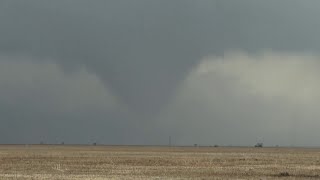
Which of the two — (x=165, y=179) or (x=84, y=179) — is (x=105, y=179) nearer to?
(x=84, y=179)

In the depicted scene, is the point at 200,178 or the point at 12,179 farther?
the point at 200,178

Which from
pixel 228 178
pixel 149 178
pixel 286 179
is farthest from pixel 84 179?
pixel 286 179

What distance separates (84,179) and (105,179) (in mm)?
1635

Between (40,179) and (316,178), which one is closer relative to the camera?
(40,179)

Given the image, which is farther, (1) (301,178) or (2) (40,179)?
(1) (301,178)

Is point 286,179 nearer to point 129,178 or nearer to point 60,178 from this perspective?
point 129,178

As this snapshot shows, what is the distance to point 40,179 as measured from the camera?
4366cm

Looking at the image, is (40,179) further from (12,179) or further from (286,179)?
(286,179)

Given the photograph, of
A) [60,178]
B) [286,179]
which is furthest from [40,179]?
[286,179]

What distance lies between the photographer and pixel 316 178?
48.2 m

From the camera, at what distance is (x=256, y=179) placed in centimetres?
4591

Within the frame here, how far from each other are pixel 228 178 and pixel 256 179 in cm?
251

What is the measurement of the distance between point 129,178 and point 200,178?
594 cm

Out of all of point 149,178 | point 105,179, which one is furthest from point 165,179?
point 105,179
